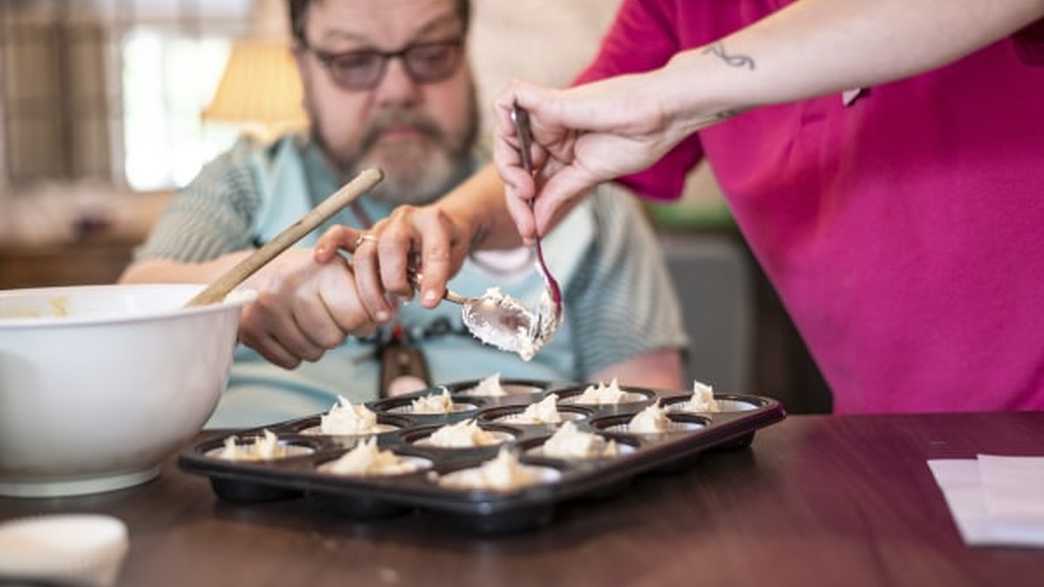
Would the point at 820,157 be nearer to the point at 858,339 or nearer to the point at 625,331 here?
the point at 858,339

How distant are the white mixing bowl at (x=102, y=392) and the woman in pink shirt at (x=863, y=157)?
1.12 feet

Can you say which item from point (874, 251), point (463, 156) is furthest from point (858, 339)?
point (463, 156)

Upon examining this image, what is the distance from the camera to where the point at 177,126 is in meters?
5.43

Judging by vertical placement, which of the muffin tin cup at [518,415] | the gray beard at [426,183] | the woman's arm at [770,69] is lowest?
the muffin tin cup at [518,415]

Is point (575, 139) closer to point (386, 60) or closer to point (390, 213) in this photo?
point (390, 213)

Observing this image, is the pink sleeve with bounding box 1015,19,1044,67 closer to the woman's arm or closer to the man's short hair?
the woman's arm

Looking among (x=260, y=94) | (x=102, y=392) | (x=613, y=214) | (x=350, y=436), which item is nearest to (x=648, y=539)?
(x=350, y=436)

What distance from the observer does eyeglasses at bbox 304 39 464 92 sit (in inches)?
78.3

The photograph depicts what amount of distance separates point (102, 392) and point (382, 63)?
1255mm

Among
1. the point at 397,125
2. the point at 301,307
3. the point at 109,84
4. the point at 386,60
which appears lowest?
the point at 301,307

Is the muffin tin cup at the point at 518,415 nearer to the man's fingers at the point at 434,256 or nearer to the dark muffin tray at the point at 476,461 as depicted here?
the dark muffin tray at the point at 476,461

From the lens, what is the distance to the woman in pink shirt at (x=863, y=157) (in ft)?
2.92

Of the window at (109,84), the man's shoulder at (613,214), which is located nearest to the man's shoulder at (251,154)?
the man's shoulder at (613,214)

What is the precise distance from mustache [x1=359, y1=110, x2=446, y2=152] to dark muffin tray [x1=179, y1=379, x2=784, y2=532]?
3.51 feet
